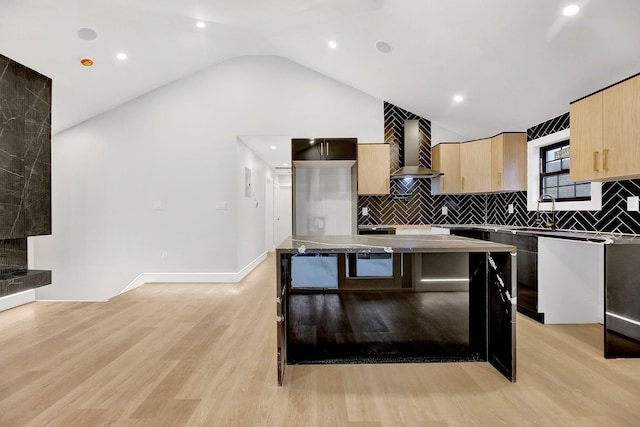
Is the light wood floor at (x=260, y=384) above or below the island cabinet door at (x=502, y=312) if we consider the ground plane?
below

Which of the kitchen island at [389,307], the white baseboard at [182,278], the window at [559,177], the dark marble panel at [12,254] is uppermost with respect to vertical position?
the window at [559,177]

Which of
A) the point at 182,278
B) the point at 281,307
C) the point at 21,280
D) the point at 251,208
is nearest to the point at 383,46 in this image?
the point at 281,307

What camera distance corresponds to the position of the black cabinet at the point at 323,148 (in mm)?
4430

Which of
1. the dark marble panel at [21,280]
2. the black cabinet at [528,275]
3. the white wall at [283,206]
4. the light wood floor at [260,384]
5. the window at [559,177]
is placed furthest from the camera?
the white wall at [283,206]

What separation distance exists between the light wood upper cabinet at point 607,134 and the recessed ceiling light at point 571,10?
0.62 m

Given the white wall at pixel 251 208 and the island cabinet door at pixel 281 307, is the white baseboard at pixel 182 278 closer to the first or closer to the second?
the white wall at pixel 251 208

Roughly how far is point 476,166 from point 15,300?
5861mm

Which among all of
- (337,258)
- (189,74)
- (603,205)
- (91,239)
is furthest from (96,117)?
(603,205)

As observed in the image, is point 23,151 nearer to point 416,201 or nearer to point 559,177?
point 416,201

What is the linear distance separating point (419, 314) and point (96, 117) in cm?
524

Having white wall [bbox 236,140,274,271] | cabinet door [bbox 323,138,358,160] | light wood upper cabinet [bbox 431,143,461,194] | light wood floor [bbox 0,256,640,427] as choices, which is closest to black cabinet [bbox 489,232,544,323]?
light wood floor [bbox 0,256,640,427]

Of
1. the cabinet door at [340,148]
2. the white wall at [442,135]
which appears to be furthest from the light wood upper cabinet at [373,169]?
the white wall at [442,135]

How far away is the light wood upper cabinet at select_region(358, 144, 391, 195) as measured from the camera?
179 inches

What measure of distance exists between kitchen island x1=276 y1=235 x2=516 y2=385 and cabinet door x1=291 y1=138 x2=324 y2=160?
246 centimetres
